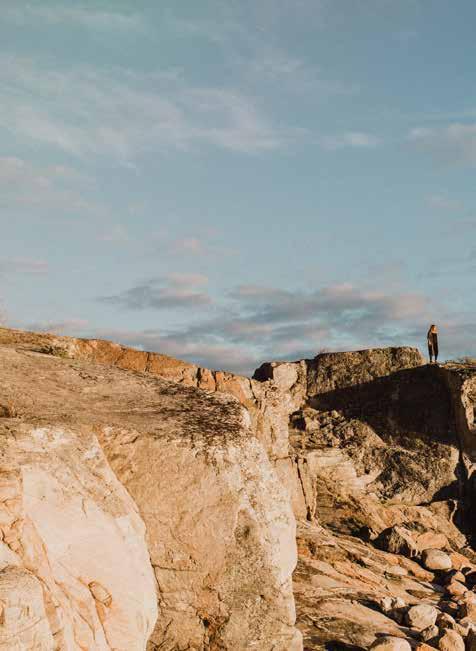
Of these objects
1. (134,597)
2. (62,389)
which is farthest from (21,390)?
(134,597)

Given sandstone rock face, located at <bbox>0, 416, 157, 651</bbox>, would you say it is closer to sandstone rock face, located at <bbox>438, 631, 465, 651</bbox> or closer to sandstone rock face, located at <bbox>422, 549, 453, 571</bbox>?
sandstone rock face, located at <bbox>438, 631, 465, 651</bbox>

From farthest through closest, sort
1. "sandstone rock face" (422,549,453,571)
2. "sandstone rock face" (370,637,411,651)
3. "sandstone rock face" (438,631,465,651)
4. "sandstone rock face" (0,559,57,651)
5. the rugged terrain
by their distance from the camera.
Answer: "sandstone rock face" (422,549,453,571) < "sandstone rock face" (438,631,465,651) < "sandstone rock face" (370,637,411,651) < the rugged terrain < "sandstone rock face" (0,559,57,651)

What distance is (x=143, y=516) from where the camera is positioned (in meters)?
8.69

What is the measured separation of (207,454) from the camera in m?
9.11

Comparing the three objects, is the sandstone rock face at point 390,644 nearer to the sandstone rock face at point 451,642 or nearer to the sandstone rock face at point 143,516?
the sandstone rock face at point 451,642

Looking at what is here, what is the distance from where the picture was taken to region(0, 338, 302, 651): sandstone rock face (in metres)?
6.83

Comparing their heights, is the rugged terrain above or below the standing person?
below

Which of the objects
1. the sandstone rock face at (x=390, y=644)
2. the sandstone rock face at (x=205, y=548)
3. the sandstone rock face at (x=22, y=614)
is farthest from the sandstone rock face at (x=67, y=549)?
the sandstone rock face at (x=390, y=644)

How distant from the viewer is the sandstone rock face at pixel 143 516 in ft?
22.4

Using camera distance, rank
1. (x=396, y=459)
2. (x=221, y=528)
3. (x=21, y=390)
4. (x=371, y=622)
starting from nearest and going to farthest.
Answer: (x=221, y=528)
(x=21, y=390)
(x=371, y=622)
(x=396, y=459)

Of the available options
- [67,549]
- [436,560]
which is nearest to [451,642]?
[436,560]

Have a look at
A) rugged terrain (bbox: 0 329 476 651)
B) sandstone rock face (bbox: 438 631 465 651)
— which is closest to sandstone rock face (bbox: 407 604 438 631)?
rugged terrain (bbox: 0 329 476 651)

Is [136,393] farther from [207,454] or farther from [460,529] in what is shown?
[460,529]

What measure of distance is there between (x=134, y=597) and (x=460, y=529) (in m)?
18.6
